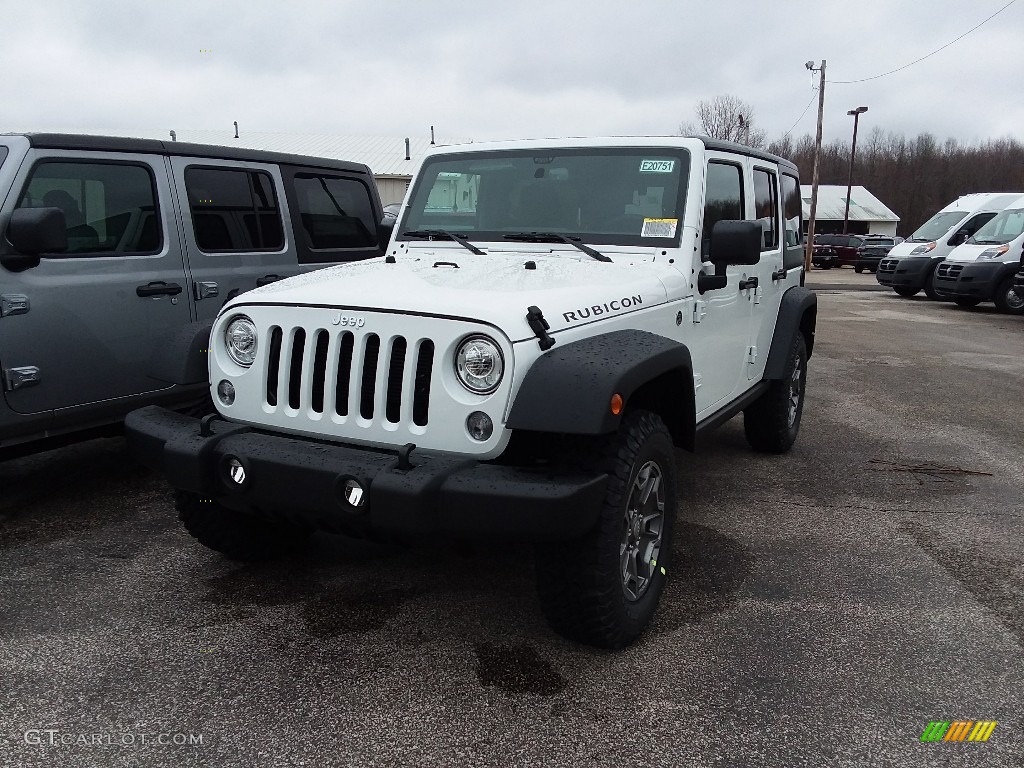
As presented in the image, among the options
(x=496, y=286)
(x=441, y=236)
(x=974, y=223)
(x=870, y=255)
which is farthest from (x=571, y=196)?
(x=870, y=255)

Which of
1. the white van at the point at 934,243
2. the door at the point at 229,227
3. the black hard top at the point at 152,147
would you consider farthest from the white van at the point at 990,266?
the door at the point at 229,227

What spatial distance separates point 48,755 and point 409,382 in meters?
1.52

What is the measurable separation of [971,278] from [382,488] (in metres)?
16.4

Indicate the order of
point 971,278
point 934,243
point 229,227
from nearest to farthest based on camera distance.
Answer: point 229,227, point 971,278, point 934,243

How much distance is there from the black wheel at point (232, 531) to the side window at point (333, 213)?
2.55 metres

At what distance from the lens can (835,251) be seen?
3459cm

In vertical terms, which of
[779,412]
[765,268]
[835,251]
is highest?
Result: [835,251]

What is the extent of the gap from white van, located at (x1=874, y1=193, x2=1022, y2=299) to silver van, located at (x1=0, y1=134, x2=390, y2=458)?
1678cm

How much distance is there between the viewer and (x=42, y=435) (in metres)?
4.25

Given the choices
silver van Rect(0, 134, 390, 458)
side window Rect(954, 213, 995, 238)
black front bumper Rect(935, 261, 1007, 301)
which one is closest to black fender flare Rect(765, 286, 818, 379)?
silver van Rect(0, 134, 390, 458)

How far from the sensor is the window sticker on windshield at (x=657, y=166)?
12.7ft

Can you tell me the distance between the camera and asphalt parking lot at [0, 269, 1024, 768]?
8.19 ft

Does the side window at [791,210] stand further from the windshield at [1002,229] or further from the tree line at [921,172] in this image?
the tree line at [921,172]

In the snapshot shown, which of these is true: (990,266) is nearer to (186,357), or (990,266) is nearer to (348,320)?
(348,320)
